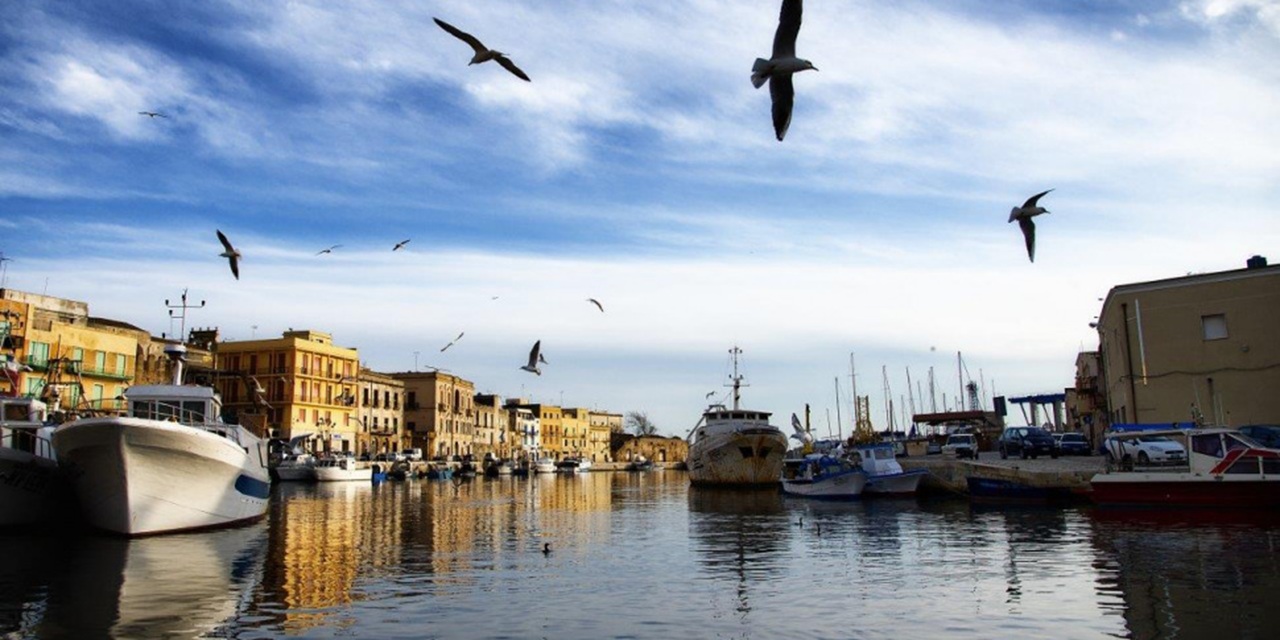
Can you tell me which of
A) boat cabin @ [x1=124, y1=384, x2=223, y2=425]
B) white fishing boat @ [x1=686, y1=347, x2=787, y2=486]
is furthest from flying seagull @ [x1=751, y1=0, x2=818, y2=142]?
white fishing boat @ [x1=686, y1=347, x2=787, y2=486]

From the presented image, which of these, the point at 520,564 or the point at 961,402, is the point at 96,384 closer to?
the point at 520,564

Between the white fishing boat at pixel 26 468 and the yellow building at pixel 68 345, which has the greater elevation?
the yellow building at pixel 68 345

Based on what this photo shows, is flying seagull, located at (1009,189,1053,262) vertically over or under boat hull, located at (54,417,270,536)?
over

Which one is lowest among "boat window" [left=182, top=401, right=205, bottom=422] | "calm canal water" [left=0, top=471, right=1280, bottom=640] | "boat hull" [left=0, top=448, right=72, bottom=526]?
"calm canal water" [left=0, top=471, right=1280, bottom=640]

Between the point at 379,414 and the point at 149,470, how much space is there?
8360 cm

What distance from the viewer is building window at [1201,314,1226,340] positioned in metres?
39.5

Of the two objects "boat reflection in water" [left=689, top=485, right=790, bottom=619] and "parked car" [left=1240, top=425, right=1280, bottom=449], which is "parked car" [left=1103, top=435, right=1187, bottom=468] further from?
"boat reflection in water" [left=689, top=485, right=790, bottom=619]

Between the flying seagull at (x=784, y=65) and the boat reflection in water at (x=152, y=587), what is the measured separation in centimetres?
1025

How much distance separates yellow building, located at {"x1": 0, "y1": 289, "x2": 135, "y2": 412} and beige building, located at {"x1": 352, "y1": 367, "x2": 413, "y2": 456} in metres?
35.2

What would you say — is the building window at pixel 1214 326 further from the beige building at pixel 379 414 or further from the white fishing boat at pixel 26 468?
the beige building at pixel 379 414

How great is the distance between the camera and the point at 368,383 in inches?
4082

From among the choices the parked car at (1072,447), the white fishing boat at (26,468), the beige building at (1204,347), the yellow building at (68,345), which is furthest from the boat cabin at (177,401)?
the parked car at (1072,447)

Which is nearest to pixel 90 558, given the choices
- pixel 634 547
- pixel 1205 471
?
pixel 634 547

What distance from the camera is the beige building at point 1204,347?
126ft
